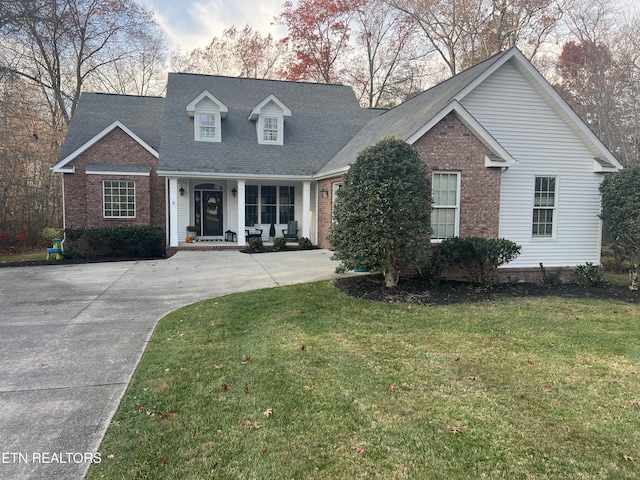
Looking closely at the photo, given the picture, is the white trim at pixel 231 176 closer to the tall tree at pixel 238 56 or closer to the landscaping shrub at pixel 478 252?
the landscaping shrub at pixel 478 252

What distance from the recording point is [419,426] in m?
3.60

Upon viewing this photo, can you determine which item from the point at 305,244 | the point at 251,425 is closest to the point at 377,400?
the point at 251,425

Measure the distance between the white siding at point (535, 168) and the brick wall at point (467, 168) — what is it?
0.67 m

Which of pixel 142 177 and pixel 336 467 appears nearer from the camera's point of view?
pixel 336 467

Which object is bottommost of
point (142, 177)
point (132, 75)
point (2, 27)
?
point (142, 177)

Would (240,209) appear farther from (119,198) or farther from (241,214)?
(119,198)

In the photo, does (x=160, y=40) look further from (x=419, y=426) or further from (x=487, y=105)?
(x=419, y=426)

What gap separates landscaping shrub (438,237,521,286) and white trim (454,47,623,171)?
3.51 metres

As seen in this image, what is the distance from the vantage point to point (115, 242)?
14.1m

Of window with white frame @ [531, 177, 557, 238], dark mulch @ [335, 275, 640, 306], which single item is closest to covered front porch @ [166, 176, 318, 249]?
dark mulch @ [335, 275, 640, 306]

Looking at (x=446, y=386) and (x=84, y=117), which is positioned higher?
(x=84, y=117)

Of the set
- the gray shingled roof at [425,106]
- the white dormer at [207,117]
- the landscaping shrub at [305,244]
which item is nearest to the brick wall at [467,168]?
the gray shingled roof at [425,106]

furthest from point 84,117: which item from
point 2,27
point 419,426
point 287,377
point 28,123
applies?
point 419,426

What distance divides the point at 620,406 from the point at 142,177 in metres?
15.8
